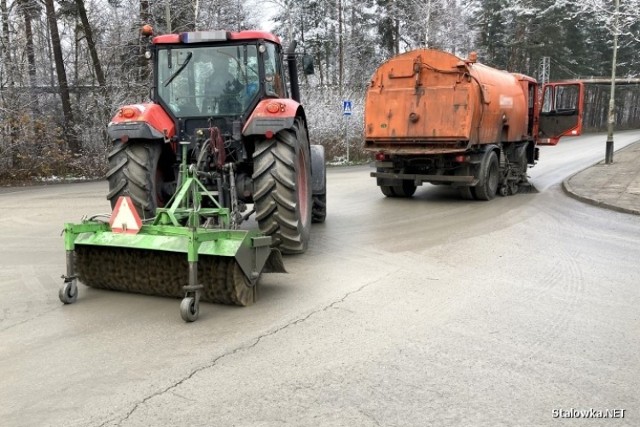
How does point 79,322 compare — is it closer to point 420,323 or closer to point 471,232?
point 420,323

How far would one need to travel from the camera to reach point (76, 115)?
69.5 feet

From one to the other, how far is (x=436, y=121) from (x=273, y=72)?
5.50 meters

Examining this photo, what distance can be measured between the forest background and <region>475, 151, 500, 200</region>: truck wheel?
10.3m

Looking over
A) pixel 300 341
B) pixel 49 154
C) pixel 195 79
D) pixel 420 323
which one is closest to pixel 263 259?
pixel 300 341

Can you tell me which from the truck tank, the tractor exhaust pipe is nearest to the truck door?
the truck tank

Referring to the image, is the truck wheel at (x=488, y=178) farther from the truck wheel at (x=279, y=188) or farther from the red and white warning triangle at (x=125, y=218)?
the red and white warning triangle at (x=125, y=218)

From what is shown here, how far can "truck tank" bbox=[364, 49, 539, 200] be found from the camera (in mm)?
11727

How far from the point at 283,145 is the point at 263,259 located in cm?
192

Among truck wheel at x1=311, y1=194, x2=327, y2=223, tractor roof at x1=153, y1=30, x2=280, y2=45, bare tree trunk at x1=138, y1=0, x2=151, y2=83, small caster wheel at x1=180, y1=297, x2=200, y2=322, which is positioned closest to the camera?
small caster wheel at x1=180, y1=297, x2=200, y2=322

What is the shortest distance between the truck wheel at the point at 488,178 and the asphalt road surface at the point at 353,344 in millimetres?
4538

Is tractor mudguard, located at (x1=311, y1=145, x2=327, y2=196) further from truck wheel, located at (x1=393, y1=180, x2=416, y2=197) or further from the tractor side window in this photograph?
truck wheel, located at (x1=393, y1=180, x2=416, y2=197)

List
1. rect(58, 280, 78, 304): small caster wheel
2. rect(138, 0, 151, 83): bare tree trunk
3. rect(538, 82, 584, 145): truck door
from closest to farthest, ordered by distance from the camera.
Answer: rect(58, 280, 78, 304): small caster wheel, rect(538, 82, 584, 145): truck door, rect(138, 0, 151, 83): bare tree trunk

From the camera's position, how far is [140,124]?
656 cm

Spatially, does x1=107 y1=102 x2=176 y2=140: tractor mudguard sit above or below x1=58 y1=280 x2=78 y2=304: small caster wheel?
above
